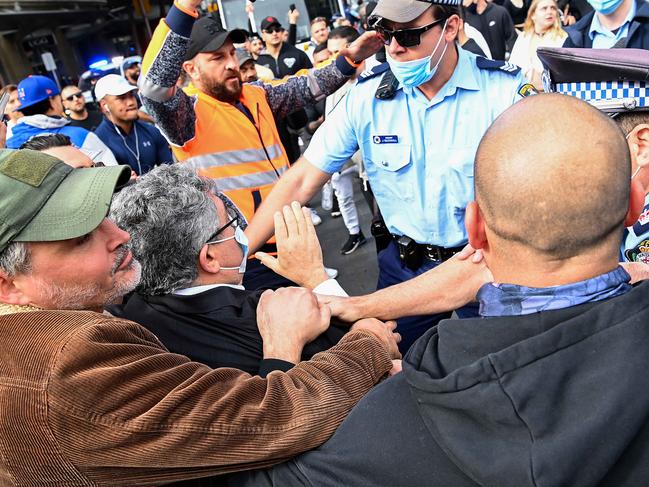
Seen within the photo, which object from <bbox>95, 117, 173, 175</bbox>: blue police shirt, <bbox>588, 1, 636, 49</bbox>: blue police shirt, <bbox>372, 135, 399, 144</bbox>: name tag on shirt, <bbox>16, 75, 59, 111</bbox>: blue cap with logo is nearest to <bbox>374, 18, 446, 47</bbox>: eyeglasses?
<bbox>372, 135, 399, 144</bbox>: name tag on shirt

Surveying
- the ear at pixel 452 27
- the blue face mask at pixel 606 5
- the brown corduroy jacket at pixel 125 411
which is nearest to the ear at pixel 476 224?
the brown corduroy jacket at pixel 125 411

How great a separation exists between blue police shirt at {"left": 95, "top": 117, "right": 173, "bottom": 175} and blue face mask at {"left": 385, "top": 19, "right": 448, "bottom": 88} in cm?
284

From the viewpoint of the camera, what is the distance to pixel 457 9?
258 cm

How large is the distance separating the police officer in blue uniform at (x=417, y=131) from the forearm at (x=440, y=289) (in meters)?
0.29

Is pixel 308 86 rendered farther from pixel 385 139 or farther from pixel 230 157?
pixel 385 139

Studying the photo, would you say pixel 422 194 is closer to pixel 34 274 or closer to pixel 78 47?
pixel 34 274

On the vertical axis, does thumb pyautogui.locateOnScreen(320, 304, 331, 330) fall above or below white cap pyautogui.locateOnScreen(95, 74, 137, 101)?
below

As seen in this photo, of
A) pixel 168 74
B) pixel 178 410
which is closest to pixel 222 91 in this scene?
pixel 168 74

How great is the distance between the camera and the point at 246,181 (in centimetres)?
347

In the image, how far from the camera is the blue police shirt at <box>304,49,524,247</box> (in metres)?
2.47

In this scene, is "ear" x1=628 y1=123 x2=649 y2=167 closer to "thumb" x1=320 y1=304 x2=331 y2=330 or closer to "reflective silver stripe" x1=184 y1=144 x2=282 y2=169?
"thumb" x1=320 y1=304 x2=331 y2=330

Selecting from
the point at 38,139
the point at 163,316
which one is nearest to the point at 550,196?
the point at 163,316

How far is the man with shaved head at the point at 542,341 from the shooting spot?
0.91 m

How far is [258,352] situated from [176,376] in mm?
478
